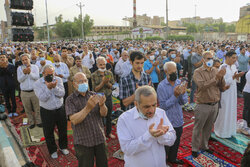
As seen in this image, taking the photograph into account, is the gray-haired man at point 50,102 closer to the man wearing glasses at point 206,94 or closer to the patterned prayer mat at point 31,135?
the patterned prayer mat at point 31,135

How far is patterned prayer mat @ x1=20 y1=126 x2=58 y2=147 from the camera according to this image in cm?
449

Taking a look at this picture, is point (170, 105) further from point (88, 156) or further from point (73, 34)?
point (73, 34)

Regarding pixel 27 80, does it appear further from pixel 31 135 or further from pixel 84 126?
pixel 84 126

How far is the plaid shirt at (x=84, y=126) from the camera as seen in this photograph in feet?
8.36

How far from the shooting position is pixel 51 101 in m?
3.64

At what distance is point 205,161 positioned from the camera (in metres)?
3.59

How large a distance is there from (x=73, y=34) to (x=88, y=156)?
63.3 m

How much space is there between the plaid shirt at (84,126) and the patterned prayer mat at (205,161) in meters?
1.91

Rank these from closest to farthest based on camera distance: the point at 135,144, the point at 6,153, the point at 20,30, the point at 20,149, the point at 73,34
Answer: the point at 135,144 < the point at 6,153 < the point at 20,149 < the point at 20,30 < the point at 73,34

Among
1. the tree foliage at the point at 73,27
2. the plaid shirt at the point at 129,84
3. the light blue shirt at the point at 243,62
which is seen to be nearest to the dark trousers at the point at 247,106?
the plaid shirt at the point at 129,84

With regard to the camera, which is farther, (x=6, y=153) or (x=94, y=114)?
(x=6, y=153)

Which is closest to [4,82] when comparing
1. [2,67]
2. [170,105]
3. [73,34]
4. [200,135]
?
[2,67]

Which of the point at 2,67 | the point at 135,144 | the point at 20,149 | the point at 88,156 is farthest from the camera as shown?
the point at 2,67

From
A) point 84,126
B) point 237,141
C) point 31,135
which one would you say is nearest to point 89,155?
point 84,126
